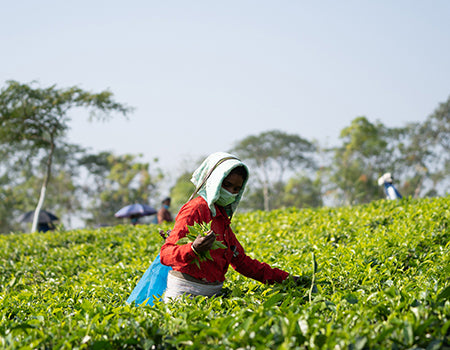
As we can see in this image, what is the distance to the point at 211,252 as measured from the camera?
276cm

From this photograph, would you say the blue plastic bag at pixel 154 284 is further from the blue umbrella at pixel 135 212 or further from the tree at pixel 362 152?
the tree at pixel 362 152

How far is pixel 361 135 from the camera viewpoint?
32406mm

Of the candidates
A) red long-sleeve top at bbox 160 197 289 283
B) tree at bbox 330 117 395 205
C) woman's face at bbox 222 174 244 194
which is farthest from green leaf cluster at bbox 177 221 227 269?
tree at bbox 330 117 395 205

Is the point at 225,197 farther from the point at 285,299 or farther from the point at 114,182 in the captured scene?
the point at 114,182

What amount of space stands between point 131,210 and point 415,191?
2420 cm

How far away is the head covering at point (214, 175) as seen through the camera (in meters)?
2.72

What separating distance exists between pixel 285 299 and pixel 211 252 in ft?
1.89

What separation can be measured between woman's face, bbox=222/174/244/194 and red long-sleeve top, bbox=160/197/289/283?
0.17 metres

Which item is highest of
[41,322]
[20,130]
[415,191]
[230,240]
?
[20,130]

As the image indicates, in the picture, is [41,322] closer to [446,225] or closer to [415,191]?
[446,225]

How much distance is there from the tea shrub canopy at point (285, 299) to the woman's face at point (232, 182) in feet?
2.11

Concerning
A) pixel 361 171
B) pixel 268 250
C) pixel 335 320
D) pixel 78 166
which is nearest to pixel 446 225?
pixel 268 250

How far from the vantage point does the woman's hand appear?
238 centimetres

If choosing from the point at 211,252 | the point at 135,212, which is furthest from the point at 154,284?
the point at 135,212
